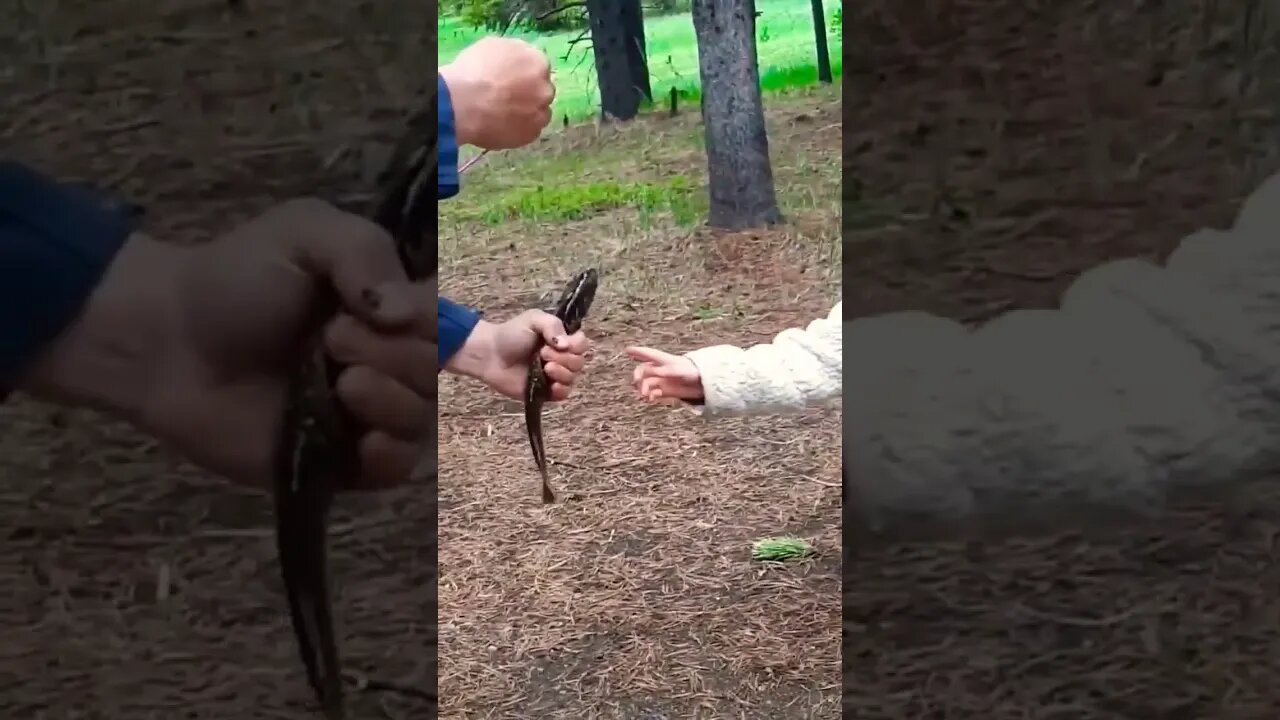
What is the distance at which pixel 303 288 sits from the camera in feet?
3.57

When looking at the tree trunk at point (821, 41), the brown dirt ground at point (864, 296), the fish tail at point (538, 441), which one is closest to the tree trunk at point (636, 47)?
the tree trunk at point (821, 41)

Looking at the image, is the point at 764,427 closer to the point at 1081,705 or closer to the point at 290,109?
the point at 1081,705

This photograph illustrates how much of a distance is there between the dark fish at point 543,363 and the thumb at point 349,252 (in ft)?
1.47

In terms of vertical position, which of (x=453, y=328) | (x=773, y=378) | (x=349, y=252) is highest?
(x=349, y=252)

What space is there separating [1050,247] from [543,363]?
0.73 metres

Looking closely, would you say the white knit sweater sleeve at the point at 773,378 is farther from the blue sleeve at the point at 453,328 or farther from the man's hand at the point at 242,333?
the man's hand at the point at 242,333

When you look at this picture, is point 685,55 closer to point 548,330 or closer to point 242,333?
point 548,330

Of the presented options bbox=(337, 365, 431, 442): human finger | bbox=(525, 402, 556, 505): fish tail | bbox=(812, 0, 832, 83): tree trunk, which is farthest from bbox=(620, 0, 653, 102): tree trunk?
bbox=(337, 365, 431, 442): human finger

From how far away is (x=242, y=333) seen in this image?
3.57 ft

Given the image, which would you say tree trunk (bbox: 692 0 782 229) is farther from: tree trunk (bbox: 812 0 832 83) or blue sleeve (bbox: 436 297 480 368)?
blue sleeve (bbox: 436 297 480 368)

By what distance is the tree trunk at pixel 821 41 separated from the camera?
1.67 metres

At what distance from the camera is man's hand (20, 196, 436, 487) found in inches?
42.6

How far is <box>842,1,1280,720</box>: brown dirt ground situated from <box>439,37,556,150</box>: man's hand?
49 cm

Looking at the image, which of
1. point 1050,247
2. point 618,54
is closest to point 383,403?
point 1050,247
